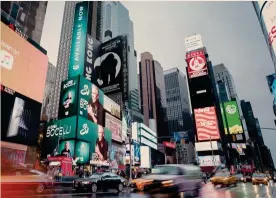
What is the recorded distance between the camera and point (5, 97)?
32.3m

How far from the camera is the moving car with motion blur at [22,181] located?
1123 centimetres

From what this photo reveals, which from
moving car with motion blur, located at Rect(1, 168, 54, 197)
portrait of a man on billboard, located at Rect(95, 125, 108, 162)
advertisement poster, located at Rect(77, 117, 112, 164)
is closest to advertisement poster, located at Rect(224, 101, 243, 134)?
advertisement poster, located at Rect(77, 117, 112, 164)

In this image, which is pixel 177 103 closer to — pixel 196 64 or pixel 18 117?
pixel 196 64

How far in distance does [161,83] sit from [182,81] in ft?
91.5

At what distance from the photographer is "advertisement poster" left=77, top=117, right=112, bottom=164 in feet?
144

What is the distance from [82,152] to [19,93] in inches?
646

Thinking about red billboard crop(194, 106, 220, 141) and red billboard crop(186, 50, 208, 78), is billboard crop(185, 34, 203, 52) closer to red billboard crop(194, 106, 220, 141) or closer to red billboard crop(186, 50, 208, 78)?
red billboard crop(186, 50, 208, 78)

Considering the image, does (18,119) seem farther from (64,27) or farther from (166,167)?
(64,27)

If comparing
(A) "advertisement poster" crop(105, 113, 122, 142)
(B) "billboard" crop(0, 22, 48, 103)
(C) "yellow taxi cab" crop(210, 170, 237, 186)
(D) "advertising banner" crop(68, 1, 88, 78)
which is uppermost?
(D) "advertising banner" crop(68, 1, 88, 78)

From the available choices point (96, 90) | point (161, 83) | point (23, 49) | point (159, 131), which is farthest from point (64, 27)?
point (23, 49)

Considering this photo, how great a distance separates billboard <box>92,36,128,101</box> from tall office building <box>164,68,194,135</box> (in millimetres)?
113529

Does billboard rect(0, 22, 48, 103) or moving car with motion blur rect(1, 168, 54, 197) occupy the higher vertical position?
billboard rect(0, 22, 48, 103)

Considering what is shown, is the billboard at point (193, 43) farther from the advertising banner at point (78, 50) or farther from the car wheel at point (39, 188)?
the car wheel at point (39, 188)

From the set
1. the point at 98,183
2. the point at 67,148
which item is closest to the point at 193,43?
the point at 67,148
